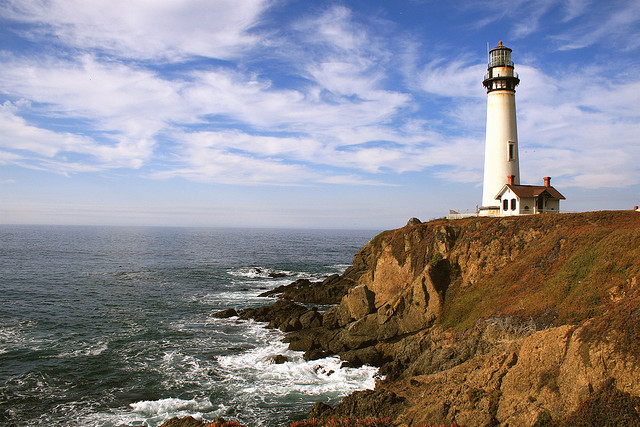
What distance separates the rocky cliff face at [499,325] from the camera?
12.8 metres

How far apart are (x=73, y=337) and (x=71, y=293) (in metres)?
17.8

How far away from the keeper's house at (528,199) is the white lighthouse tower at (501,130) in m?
1.25

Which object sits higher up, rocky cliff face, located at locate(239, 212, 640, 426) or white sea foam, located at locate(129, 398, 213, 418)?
rocky cliff face, located at locate(239, 212, 640, 426)

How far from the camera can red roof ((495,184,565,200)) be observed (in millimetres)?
35062

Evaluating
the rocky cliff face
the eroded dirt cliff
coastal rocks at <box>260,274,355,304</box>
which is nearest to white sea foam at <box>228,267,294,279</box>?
coastal rocks at <box>260,274,355,304</box>

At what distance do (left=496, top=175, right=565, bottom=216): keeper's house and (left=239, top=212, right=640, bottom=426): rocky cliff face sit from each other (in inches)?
313

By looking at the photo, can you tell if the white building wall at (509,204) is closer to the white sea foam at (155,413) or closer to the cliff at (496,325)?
the cliff at (496,325)

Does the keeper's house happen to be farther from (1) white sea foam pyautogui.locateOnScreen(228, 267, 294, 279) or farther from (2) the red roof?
(1) white sea foam pyautogui.locateOnScreen(228, 267, 294, 279)

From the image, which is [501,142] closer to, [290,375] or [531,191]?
[531,191]

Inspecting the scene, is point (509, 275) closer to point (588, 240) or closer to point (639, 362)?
point (588, 240)

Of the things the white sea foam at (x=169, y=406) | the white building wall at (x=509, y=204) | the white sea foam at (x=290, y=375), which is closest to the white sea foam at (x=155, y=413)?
the white sea foam at (x=169, y=406)

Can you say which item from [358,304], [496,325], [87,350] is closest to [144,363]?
[87,350]

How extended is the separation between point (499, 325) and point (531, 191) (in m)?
20.5

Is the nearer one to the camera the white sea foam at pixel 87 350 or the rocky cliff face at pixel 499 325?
the rocky cliff face at pixel 499 325
